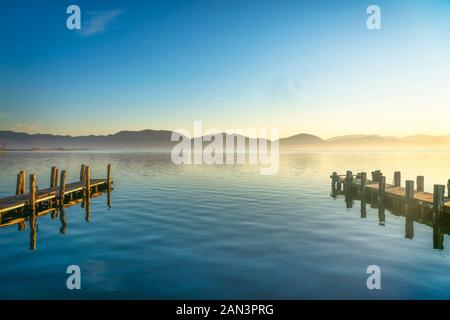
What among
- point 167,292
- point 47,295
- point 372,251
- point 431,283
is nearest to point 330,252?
point 372,251

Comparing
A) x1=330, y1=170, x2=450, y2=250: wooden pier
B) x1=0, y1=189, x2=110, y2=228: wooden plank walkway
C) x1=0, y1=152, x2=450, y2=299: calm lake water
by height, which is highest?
x1=330, y1=170, x2=450, y2=250: wooden pier

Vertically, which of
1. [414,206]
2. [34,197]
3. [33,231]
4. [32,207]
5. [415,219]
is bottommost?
[33,231]

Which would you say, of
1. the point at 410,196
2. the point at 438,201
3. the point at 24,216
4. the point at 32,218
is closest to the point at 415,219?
the point at 410,196

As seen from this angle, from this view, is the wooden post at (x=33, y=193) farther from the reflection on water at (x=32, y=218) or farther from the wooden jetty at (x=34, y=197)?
the reflection on water at (x=32, y=218)

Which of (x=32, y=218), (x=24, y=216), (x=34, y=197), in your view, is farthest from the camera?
(x=34, y=197)

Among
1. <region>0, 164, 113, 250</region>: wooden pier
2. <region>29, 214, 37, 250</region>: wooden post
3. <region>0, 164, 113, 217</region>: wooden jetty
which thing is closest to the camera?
<region>29, 214, 37, 250</region>: wooden post

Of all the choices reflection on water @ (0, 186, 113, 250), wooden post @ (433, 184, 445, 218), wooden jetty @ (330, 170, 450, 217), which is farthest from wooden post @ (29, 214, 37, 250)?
wooden jetty @ (330, 170, 450, 217)

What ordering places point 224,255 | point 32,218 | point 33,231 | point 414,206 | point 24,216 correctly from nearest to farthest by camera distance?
point 224,255, point 33,231, point 414,206, point 32,218, point 24,216

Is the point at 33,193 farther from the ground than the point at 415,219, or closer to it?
farther from the ground

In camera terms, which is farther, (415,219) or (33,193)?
(33,193)

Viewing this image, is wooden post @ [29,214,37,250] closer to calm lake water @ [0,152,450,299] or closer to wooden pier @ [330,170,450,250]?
calm lake water @ [0,152,450,299]

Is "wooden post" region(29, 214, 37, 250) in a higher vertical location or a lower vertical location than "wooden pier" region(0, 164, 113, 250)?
lower

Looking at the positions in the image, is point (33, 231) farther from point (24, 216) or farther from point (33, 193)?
point (33, 193)
